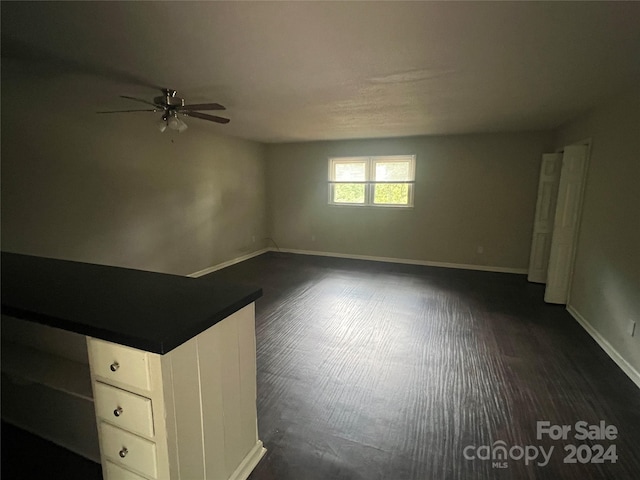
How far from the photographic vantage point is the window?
593cm

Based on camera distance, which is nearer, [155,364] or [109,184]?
[155,364]

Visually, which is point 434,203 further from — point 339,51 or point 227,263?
point 339,51

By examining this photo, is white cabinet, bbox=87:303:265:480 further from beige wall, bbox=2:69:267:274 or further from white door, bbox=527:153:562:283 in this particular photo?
white door, bbox=527:153:562:283

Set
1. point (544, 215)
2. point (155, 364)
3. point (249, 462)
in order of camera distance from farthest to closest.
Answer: point (544, 215) → point (249, 462) → point (155, 364)

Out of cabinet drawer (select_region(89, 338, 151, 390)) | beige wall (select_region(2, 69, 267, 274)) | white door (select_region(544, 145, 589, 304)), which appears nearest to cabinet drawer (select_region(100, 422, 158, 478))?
cabinet drawer (select_region(89, 338, 151, 390))

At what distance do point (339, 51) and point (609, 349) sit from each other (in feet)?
11.1

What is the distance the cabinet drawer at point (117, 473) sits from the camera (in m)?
1.26

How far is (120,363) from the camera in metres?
1.13

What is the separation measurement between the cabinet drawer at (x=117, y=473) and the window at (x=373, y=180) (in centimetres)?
549

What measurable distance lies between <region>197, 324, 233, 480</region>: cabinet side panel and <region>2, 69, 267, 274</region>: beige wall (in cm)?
279

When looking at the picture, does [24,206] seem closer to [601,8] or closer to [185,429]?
[185,429]

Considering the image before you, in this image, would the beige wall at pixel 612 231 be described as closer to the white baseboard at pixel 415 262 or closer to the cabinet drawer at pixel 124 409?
the white baseboard at pixel 415 262

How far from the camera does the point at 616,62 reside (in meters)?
2.22

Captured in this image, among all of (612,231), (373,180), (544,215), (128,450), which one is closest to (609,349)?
(612,231)
